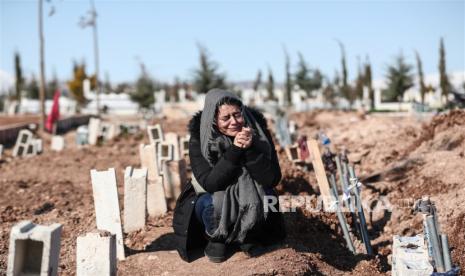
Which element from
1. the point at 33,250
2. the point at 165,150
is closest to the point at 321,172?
the point at 33,250

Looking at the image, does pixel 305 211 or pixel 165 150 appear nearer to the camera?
pixel 305 211

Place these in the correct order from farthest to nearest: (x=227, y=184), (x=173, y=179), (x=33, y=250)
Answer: (x=173, y=179) → (x=227, y=184) → (x=33, y=250)

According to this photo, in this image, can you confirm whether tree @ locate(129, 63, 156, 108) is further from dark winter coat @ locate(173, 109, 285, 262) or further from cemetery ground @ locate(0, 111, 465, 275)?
dark winter coat @ locate(173, 109, 285, 262)

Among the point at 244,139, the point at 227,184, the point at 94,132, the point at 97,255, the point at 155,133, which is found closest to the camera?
the point at 97,255

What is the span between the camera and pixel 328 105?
44.7 metres

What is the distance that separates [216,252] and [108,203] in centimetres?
97

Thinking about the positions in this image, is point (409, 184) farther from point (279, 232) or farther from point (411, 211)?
point (279, 232)

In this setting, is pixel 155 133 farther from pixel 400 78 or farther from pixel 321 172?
pixel 400 78

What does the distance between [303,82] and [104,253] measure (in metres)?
38.8

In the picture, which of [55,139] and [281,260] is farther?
[55,139]

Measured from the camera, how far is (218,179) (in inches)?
153

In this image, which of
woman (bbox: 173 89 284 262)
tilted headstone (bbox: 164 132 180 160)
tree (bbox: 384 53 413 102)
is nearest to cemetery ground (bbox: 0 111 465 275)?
woman (bbox: 173 89 284 262)

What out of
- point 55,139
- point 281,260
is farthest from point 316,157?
point 55,139

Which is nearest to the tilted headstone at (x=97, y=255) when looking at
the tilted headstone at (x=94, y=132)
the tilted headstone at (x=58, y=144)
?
the tilted headstone at (x=58, y=144)
